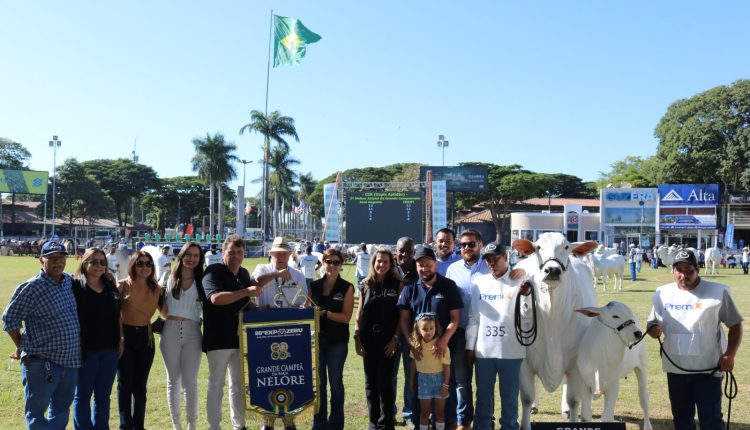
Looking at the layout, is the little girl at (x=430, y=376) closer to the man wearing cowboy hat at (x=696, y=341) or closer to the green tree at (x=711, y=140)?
the man wearing cowboy hat at (x=696, y=341)

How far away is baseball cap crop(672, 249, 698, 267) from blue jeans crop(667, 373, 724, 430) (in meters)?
0.91

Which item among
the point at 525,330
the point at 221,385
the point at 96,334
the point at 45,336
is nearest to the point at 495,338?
the point at 525,330

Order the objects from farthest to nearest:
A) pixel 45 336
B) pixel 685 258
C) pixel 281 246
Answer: pixel 281 246 < pixel 685 258 < pixel 45 336

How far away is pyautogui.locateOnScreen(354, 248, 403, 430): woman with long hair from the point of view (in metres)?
5.93

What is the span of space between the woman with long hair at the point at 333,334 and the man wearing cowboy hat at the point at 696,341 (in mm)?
2723

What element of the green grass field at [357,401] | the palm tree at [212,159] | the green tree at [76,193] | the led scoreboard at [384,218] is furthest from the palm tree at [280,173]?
the green grass field at [357,401]

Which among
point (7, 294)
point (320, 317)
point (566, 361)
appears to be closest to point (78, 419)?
point (320, 317)

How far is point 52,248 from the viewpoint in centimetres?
508

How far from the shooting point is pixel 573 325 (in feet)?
20.2

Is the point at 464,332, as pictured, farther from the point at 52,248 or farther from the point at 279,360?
the point at 52,248

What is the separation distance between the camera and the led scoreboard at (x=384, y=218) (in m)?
34.5

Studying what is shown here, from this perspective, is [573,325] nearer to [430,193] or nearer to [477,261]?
[477,261]

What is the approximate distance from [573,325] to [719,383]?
52.6 inches

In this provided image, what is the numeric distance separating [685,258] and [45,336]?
5.14m
